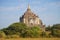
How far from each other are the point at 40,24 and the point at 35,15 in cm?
263

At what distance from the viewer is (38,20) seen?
57781mm

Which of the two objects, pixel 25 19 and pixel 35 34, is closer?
pixel 35 34

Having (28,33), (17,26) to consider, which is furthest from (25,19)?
(28,33)

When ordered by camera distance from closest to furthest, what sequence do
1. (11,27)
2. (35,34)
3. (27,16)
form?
1. (35,34)
2. (11,27)
3. (27,16)

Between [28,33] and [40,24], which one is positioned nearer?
[28,33]

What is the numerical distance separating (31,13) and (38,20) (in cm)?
Result: 241

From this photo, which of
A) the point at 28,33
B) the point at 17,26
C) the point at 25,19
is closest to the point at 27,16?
the point at 25,19

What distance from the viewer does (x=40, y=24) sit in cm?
5666

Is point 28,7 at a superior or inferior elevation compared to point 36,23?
superior

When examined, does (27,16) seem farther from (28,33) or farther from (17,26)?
(28,33)

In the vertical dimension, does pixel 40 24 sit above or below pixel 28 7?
below

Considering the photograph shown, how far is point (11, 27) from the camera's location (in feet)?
146

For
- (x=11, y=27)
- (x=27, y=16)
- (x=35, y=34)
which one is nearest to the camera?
(x=35, y=34)

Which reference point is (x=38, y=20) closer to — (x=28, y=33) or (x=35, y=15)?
(x=35, y=15)
